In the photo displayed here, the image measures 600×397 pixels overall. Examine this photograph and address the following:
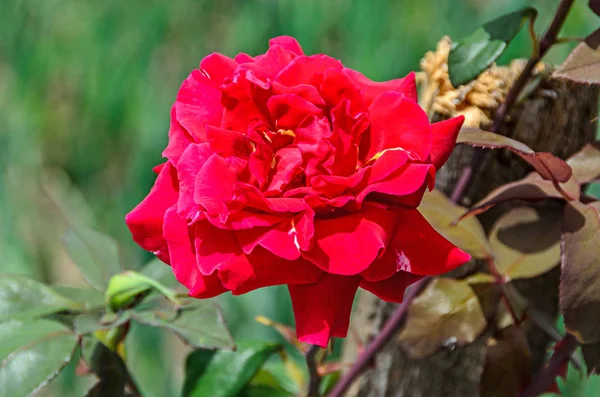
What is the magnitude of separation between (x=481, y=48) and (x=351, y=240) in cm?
19

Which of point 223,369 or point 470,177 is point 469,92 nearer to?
point 470,177

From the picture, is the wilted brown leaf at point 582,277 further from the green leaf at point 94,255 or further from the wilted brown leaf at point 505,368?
the green leaf at point 94,255

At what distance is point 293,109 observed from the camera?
26cm

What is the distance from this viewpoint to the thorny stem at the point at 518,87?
36cm

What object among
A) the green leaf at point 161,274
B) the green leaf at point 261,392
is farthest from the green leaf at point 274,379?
the green leaf at point 161,274

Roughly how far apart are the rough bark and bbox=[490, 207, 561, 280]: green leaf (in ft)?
0.16

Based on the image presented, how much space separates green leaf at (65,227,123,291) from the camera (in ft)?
1.42

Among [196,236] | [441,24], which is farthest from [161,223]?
[441,24]

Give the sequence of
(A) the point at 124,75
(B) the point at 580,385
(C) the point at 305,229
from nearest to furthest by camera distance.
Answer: (C) the point at 305,229, (B) the point at 580,385, (A) the point at 124,75

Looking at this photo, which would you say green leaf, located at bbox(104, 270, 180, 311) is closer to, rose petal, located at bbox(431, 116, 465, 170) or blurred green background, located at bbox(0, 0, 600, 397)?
rose petal, located at bbox(431, 116, 465, 170)

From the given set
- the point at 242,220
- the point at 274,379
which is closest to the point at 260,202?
the point at 242,220

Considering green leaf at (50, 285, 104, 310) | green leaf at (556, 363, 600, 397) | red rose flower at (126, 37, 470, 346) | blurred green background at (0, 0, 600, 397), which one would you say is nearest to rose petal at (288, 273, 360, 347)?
red rose flower at (126, 37, 470, 346)

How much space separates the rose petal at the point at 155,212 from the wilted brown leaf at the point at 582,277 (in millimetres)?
192

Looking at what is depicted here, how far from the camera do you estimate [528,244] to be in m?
0.40
